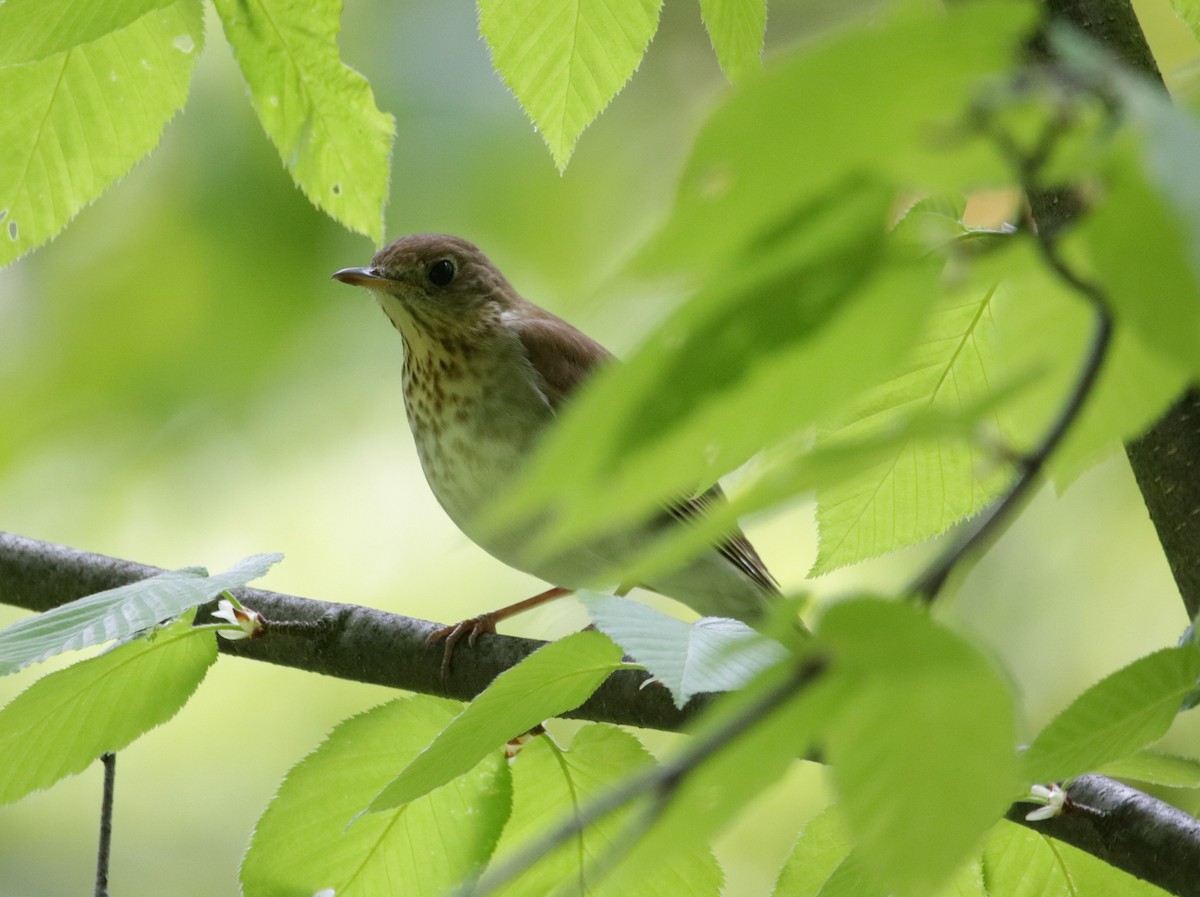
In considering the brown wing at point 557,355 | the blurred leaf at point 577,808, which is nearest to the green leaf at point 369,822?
the blurred leaf at point 577,808

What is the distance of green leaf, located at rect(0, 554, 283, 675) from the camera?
1058mm

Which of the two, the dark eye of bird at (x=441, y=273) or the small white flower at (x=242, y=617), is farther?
the dark eye of bird at (x=441, y=273)

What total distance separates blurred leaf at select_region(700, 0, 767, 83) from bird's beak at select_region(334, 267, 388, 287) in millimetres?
1604

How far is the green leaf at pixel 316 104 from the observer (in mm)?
1343

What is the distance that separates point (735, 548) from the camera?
2738 mm

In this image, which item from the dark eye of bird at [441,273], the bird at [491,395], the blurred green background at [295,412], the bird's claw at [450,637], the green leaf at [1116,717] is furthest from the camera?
the blurred green background at [295,412]

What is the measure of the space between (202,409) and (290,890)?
3128 mm

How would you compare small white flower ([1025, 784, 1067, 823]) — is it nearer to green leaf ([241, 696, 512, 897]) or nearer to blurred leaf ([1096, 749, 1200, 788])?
blurred leaf ([1096, 749, 1200, 788])

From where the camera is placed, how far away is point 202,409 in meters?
4.12

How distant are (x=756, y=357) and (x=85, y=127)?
1122 millimetres

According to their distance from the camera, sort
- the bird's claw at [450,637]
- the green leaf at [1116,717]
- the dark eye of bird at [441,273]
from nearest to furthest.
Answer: the green leaf at [1116,717] < the bird's claw at [450,637] < the dark eye of bird at [441,273]

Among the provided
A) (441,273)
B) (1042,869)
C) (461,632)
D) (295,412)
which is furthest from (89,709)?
(295,412)

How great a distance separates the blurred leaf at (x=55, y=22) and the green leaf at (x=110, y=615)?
457 mm

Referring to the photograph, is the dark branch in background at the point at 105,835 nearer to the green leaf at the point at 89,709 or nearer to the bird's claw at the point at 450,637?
the green leaf at the point at 89,709
